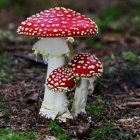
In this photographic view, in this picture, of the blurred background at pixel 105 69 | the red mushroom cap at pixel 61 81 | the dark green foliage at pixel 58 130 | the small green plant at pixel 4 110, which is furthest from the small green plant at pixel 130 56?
the dark green foliage at pixel 58 130

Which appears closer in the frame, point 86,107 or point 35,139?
point 35,139

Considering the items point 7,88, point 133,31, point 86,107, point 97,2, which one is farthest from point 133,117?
point 97,2

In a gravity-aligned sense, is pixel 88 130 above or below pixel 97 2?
below

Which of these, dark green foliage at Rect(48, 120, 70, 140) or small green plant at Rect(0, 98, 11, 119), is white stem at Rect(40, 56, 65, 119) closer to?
dark green foliage at Rect(48, 120, 70, 140)

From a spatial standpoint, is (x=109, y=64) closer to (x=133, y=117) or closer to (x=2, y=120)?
(x=133, y=117)

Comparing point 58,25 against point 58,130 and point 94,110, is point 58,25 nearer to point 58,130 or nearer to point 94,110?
point 58,130

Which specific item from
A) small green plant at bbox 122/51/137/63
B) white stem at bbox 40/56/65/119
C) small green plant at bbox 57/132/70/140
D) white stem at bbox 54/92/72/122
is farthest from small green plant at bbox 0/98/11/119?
small green plant at bbox 122/51/137/63
